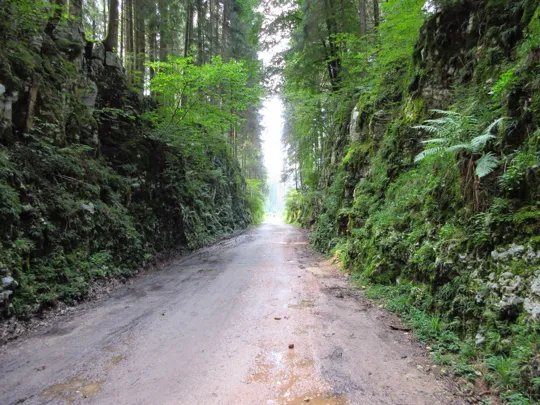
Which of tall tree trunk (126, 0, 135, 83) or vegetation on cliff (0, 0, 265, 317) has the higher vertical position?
tall tree trunk (126, 0, 135, 83)

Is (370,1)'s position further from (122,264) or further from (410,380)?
(410,380)

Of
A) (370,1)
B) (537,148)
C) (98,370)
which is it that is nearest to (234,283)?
(98,370)

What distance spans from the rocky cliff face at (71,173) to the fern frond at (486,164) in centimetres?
751

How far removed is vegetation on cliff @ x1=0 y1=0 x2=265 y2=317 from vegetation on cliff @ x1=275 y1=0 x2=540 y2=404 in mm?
5992

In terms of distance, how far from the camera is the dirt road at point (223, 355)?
3.11 m

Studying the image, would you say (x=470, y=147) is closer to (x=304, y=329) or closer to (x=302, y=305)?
(x=304, y=329)


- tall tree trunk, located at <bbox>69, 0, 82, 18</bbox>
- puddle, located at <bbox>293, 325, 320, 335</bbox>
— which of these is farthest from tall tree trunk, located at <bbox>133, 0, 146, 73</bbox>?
puddle, located at <bbox>293, 325, 320, 335</bbox>

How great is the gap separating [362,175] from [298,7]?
1242 centimetres

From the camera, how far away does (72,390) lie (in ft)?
10.5

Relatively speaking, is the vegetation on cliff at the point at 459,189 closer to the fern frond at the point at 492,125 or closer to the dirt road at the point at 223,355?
the fern frond at the point at 492,125

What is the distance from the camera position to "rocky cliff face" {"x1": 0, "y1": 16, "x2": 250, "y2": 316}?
579 cm

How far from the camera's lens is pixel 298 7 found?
57.9ft

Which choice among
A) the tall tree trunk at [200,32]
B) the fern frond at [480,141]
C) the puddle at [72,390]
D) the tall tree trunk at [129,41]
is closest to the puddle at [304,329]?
the puddle at [72,390]

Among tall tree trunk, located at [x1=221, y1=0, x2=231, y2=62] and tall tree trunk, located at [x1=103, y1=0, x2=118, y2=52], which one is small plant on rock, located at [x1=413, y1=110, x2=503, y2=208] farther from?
tall tree trunk, located at [x1=221, y1=0, x2=231, y2=62]
